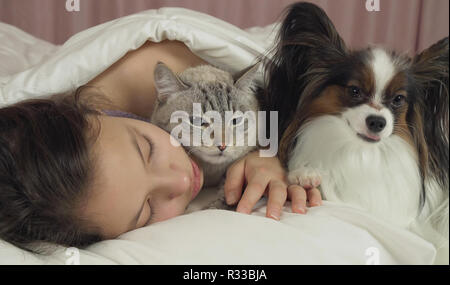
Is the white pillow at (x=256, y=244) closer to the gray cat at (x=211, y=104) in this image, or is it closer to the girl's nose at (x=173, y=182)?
the girl's nose at (x=173, y=182)

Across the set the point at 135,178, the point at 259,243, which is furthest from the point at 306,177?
the point at 135,178

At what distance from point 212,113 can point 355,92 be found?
42 centimetres

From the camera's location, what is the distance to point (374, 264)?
83 centimetres

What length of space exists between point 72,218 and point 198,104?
1.57 ft

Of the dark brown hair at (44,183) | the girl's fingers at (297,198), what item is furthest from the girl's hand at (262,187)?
the dark brown hair at (44,183)

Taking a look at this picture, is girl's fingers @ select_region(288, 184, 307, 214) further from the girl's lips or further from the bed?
the girl's lips

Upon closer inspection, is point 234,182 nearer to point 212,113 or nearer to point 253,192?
point 253,192

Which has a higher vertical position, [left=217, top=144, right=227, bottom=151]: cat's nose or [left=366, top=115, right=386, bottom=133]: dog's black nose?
[left=366, top=115, right=386, bottom=133]: dog's black nose

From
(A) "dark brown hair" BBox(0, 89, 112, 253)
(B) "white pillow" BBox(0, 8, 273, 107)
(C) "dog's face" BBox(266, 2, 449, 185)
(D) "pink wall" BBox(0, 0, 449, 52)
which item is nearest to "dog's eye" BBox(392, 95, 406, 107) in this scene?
(C) "dog's face" BBox(266, 2, 449, 185)

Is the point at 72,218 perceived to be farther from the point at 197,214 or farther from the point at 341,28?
the point at 341,28

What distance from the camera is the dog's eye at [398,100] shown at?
93cm

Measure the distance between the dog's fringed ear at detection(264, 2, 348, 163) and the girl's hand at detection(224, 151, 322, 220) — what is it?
0.26 ft

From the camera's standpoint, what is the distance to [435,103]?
97 cm

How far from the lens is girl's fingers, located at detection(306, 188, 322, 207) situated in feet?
3.23
